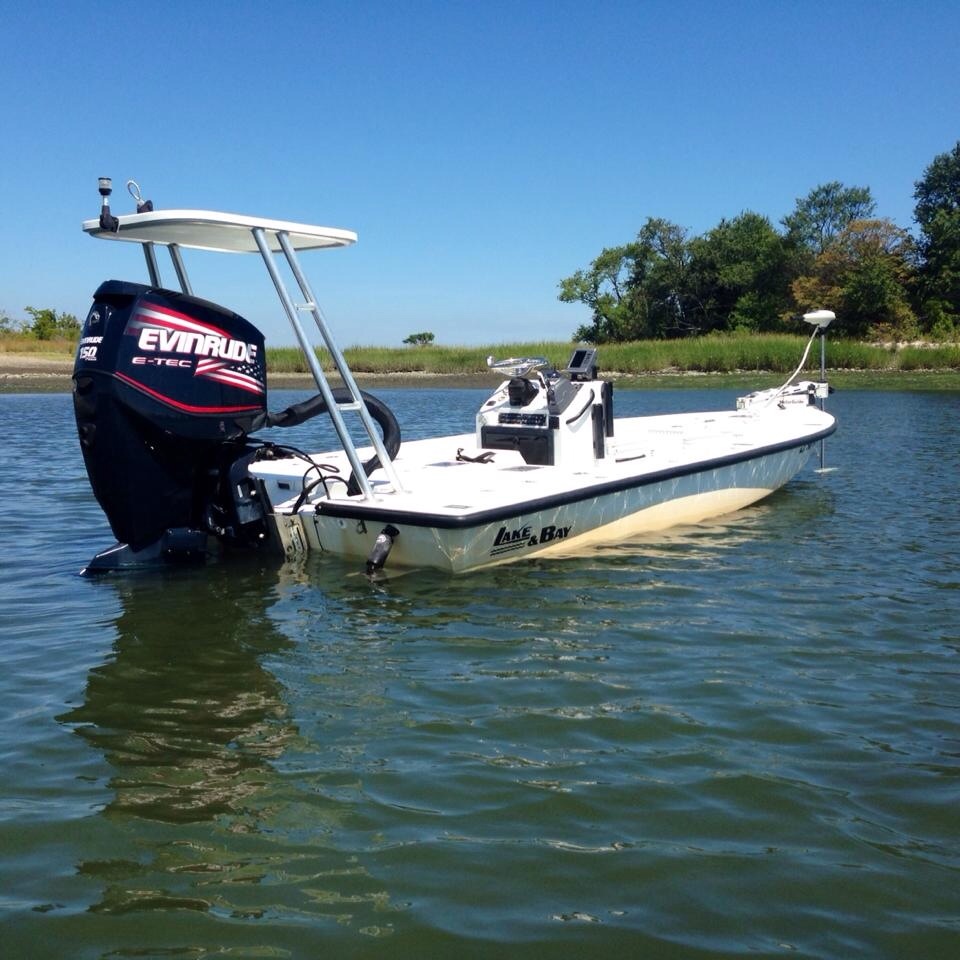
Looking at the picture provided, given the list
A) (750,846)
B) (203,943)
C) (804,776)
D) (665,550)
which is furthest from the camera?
(665,550)

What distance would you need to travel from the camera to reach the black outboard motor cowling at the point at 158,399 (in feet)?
20.3

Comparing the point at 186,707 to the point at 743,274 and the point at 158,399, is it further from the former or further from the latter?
the point at 743,274

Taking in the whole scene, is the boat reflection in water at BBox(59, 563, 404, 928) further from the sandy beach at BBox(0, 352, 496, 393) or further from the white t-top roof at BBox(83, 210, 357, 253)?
the sandy beach at BBox(0, 352, 496, 393)

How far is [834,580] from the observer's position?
23.5 ft

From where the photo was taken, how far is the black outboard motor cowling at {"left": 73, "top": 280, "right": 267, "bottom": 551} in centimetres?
618

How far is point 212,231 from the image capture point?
22.2ft

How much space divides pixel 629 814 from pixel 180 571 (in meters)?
4.49

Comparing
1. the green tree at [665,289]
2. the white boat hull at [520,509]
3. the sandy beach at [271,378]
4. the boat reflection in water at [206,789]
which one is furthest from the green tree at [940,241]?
the boat reflection in water at [206,789]

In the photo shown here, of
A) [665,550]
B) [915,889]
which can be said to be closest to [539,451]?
[665,550]

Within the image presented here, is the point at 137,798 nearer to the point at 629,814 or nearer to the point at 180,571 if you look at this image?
the point at 629,814

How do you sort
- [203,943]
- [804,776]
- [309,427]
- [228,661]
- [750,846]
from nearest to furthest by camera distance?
[203,943]
[750,846]
[804,776]
[228,661]
[309,427]

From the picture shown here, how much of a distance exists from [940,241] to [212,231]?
157 ft

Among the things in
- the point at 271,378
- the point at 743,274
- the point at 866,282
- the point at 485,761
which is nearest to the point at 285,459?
the point at 485,761

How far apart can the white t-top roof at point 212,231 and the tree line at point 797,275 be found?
133 ft
